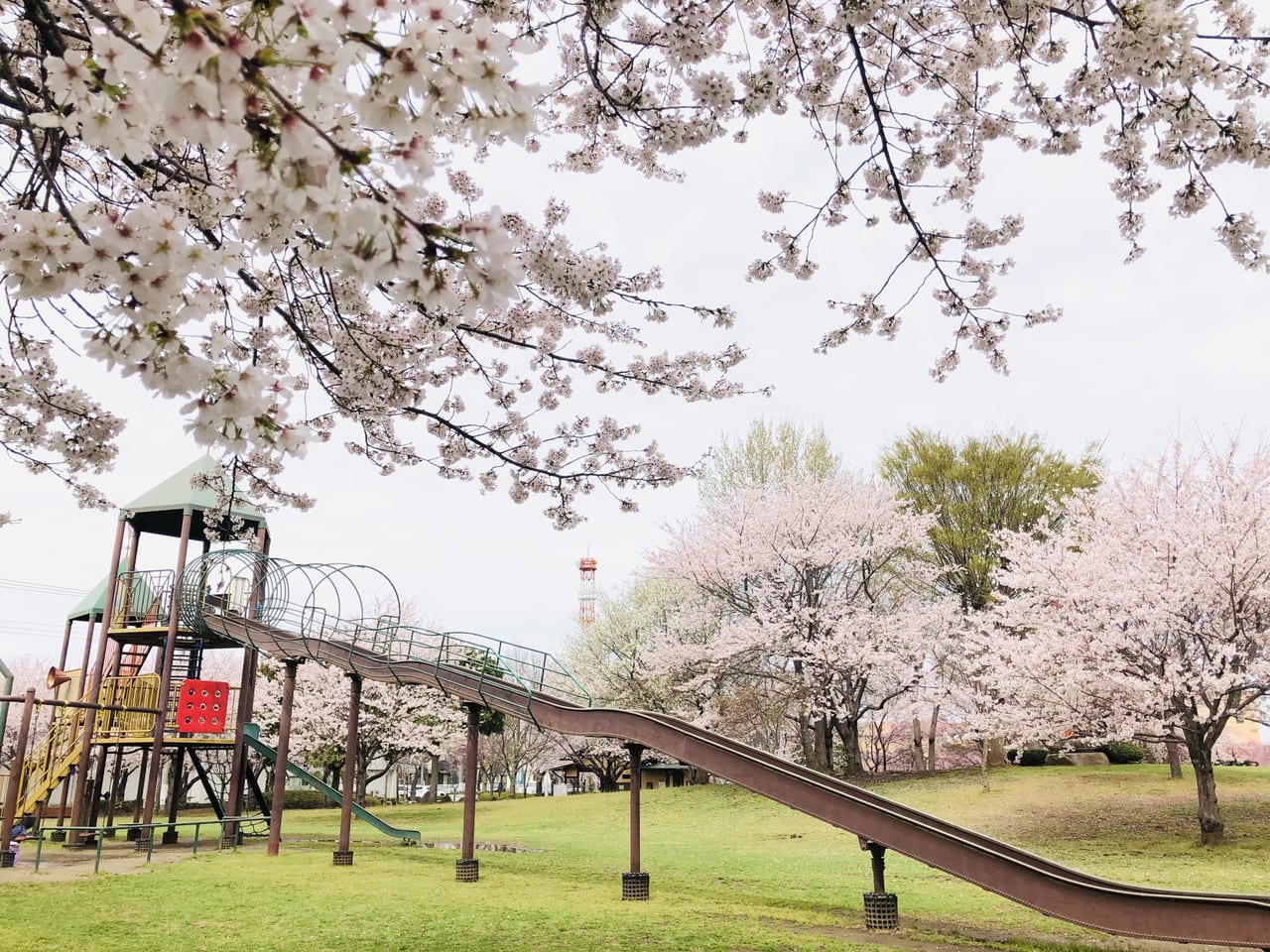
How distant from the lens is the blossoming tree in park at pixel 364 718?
Answer: 25.4 meters

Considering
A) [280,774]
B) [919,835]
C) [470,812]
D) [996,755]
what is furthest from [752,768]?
[996,755]

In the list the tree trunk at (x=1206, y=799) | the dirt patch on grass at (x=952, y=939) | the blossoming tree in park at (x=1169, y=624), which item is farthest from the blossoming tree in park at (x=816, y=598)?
the dirt patch on grass at (x=952, y=939)

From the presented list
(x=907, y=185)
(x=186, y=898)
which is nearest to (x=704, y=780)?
(x=186, y=898)

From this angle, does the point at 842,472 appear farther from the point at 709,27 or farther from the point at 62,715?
the point at 709,27

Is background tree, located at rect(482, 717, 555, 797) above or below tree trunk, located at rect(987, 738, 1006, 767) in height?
below

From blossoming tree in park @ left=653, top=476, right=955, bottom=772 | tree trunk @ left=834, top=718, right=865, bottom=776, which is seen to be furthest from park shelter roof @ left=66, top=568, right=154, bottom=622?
tree trunk @ left=834, top=718, right=865, bottom=776

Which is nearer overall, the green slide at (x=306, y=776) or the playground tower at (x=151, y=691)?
the playground tower at (x=151, y=691)

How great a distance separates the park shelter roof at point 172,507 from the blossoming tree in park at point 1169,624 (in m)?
14.7

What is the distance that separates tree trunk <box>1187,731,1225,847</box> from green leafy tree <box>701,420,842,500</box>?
46.6 feet

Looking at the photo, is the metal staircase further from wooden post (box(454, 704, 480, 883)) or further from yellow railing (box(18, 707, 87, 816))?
wooden post (box(454, 704, 480, 883))

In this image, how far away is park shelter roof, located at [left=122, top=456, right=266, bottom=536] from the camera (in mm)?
15062

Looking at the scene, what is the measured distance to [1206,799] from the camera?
13.6 meters

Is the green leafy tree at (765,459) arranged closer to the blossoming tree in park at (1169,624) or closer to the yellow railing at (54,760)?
the blossoming tree in park at (1169,624)

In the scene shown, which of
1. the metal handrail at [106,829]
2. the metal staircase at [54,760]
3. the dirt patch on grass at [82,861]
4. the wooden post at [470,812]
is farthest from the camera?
the metal staircase at [54,760]
